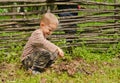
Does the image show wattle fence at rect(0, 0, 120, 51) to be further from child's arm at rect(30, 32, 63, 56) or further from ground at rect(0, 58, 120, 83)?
child's arm at rect(30, 32, 63, 56)

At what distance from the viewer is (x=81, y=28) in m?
5.38

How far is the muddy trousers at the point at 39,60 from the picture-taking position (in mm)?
4434

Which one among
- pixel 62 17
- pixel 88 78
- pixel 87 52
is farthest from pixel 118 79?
pixel 62 17

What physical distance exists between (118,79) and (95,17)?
1300 mm

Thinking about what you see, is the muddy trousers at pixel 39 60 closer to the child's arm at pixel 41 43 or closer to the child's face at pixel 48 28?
the child's arm at pixel 41 43

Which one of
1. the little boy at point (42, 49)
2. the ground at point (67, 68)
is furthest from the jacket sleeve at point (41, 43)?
the ground at point (67, 68)

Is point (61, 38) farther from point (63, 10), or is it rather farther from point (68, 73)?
point (68, 73)

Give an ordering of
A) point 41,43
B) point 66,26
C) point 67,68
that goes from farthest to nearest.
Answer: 1. point 66,26
2. point 67,68
3. point 41,43

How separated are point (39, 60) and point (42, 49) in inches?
5.7

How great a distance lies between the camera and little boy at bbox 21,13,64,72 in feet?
14.5

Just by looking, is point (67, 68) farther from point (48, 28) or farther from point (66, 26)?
point (66, 26)

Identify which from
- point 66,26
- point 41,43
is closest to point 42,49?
point 41,43

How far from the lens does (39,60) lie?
4.46 meters

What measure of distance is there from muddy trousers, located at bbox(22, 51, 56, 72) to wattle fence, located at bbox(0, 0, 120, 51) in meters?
0.78
